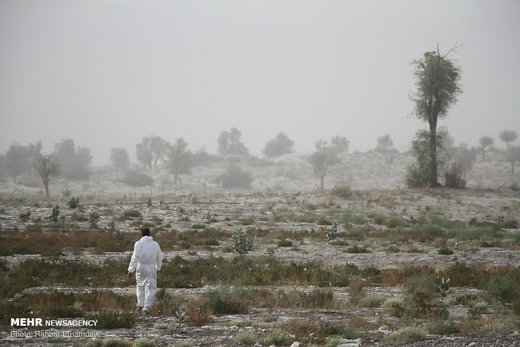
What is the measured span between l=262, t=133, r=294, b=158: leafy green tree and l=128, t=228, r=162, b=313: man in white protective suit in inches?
5022

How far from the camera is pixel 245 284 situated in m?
13.5

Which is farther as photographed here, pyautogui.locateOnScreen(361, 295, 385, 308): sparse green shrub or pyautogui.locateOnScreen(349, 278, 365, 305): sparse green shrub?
pyautogui.locateOnScreen(349, 278, 365, 305): sparse green shrub

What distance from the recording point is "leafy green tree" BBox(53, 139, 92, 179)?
9450cm

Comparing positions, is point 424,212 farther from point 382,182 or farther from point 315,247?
point 382,182

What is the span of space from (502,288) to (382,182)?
88.8 meters

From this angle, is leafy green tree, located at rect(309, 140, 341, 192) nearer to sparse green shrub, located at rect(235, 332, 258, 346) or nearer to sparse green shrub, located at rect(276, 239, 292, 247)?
sparse green shrub, located at rect(276, 239, 292, 247)

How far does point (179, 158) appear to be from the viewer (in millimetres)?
98438

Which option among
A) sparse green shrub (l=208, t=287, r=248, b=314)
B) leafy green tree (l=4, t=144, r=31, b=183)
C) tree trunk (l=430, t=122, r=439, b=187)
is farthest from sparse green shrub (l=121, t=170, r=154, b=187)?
sparse green shrub (l=208, t=287, r=248, b=314)

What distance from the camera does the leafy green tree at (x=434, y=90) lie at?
43125mm

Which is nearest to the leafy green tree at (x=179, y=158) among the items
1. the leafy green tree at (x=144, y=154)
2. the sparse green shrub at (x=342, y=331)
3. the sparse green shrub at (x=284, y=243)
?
the leafy green tree at (x=144, y=154)

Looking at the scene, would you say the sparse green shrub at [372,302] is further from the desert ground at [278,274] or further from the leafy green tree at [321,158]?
the leafy green tree at [321,158]

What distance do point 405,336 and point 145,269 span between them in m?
6.53

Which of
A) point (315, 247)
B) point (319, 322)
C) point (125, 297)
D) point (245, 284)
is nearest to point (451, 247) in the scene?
point (315, 247)

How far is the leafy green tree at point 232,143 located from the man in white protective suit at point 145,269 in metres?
124
